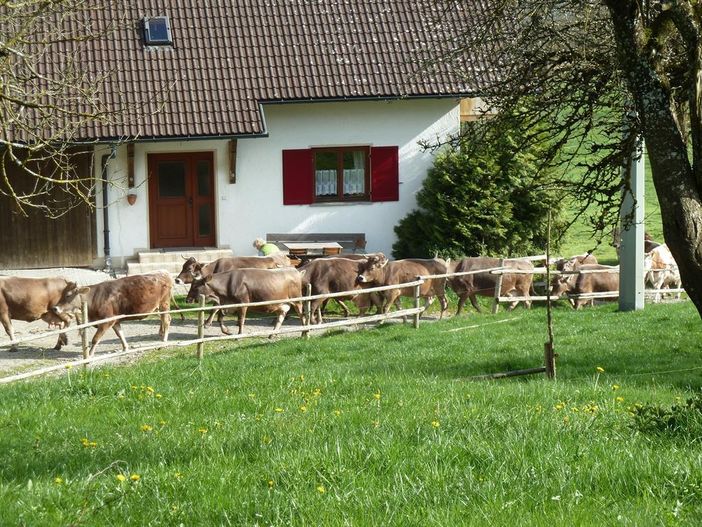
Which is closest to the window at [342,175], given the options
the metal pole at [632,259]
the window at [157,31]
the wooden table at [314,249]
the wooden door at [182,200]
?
the wooden table at [314,249]

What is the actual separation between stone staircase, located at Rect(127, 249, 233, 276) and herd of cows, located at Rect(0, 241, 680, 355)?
9.55 feet

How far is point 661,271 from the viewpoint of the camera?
26094 millimetres

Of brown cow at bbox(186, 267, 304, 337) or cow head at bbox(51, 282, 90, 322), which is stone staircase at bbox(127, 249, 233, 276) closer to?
brown cow at bbox(186, 267, 304, 337)

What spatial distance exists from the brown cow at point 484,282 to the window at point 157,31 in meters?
9.72

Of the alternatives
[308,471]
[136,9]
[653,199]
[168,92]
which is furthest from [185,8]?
[308,471]

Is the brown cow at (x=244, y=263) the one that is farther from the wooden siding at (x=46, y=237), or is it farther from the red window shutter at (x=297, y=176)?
the wooden siding at (x=46, y=237)

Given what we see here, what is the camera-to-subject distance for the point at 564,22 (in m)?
13.0

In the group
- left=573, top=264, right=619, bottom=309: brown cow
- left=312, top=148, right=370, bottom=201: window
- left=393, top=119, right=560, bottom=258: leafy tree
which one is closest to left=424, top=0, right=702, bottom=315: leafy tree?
left=573, top=264, right=619, bottom=309: brown cow

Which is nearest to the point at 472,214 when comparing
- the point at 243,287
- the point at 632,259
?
the point at 632,259

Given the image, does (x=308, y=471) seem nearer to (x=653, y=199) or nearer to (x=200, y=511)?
(x=200, y=511)

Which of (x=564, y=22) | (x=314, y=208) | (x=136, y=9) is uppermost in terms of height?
(x=136, y=9)

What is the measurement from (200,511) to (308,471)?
0.84 meters

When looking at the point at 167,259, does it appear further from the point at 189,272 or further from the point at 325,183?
the point at 325,183

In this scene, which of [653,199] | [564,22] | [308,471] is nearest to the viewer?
[308,471]
